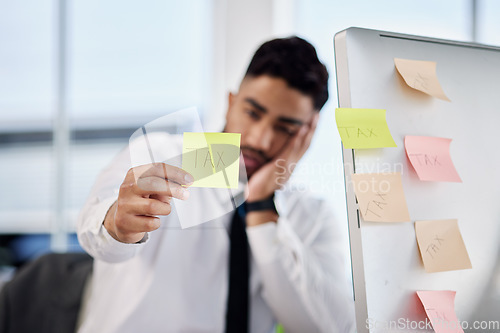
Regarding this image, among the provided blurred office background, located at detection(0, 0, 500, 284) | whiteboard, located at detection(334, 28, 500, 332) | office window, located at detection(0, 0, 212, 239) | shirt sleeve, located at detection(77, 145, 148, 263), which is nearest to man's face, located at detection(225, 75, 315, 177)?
shirt sleeve, located at detection(77, 145, 148, 263)

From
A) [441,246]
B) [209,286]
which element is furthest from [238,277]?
[441,246]

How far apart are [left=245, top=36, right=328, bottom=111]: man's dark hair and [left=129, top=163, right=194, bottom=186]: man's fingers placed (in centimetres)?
66

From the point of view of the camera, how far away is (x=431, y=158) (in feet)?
1.68

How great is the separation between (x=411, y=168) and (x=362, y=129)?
9 centimetres

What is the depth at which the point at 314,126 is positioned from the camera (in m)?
1.17

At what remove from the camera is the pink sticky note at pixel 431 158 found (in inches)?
19.8

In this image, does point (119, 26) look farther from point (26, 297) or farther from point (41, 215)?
point (26, 297)

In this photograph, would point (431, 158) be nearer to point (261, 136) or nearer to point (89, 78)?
point (261, 136)

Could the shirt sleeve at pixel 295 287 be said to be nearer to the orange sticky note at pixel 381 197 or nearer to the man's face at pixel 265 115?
the man's face at pixel 265 115

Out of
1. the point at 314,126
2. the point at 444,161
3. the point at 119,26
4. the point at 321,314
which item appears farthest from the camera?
the point at 119,26

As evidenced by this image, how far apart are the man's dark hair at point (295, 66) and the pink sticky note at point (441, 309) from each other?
691 mm

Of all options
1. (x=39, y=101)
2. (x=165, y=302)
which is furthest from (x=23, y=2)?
(x=165, y=302)

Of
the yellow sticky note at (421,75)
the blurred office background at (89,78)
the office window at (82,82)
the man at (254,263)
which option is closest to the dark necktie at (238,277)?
the man at (254,263)

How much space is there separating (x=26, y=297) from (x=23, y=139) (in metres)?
1.86
